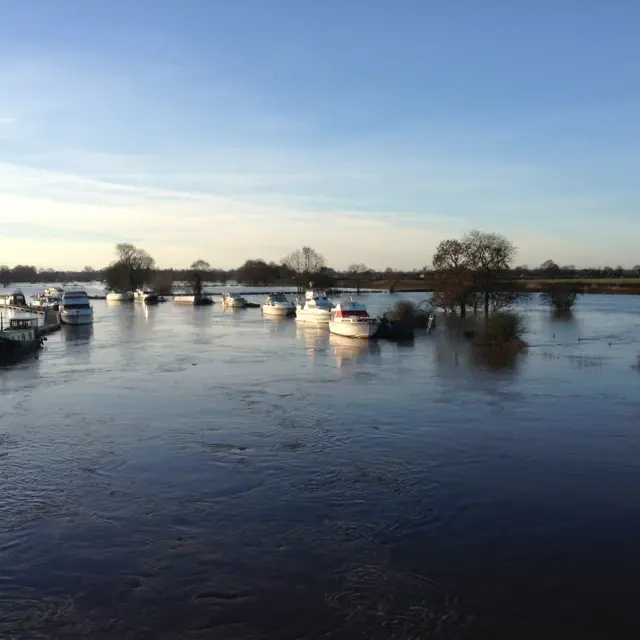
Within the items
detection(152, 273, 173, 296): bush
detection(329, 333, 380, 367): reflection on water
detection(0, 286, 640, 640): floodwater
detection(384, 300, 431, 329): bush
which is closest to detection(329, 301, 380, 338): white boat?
detection(329, 333, 380, 367): reflection on water

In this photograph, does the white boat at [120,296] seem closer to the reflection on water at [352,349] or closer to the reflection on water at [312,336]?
the reflection on water at [312,336]

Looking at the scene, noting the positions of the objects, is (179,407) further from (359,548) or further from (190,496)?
(359,548)

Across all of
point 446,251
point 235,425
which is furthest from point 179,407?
point 446,251

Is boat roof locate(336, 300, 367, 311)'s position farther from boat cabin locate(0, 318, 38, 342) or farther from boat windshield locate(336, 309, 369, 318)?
boat cabin locate(0, 318, 38, 342)

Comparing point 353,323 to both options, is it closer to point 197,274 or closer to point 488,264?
point 488,264

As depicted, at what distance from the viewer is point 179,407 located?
23.3 metres

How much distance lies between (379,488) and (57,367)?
79.4 feet

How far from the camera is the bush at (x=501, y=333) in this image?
40.6 metres

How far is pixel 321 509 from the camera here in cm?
1330

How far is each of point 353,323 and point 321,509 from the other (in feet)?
111

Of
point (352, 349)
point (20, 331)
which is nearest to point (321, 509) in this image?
point (352, 349)

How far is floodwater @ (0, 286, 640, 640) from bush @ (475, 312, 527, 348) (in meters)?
12.2

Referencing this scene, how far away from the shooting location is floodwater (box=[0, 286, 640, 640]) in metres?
9.56

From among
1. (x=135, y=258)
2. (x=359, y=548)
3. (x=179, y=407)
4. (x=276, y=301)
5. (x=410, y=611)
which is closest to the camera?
(x=410, y=611)
